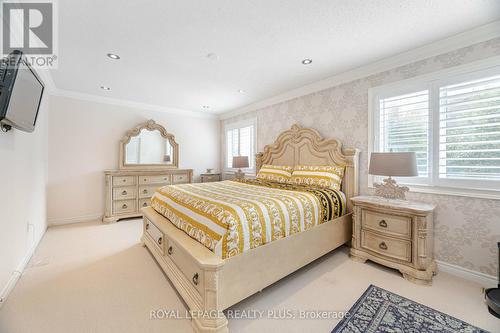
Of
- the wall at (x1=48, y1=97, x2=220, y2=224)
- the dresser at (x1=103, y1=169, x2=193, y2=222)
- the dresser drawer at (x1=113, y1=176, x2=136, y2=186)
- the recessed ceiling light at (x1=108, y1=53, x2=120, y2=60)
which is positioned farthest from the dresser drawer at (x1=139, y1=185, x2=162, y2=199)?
the recessed ceiling light at (x1=108, y1=53, x2=120, y2=60)

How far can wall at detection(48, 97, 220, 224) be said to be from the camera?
→ 12.5 feet

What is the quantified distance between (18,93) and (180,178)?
3.25 m

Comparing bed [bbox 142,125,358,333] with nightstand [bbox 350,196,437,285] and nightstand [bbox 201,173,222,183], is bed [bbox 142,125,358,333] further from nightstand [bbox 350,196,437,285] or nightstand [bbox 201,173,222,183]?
nightstand [bbox 201,173,222,183]

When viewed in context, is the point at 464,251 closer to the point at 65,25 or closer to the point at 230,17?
the point at 230,17

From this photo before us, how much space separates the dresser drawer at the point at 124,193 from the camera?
408 cm

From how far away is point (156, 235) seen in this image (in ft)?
8.02

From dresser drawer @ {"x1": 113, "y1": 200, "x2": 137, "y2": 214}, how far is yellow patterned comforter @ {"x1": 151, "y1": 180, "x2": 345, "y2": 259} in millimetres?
2095

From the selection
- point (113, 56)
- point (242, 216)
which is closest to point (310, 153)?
point (242, 216)

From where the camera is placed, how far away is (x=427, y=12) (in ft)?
5.97

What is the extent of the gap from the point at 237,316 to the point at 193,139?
4492 mm

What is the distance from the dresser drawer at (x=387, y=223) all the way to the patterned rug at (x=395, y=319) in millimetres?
650

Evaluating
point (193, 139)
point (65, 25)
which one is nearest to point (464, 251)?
point (65, 25)

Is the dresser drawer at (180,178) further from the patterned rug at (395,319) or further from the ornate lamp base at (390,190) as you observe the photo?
the patterned rug at (395,319)

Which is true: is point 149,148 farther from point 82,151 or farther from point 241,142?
point 241,142
